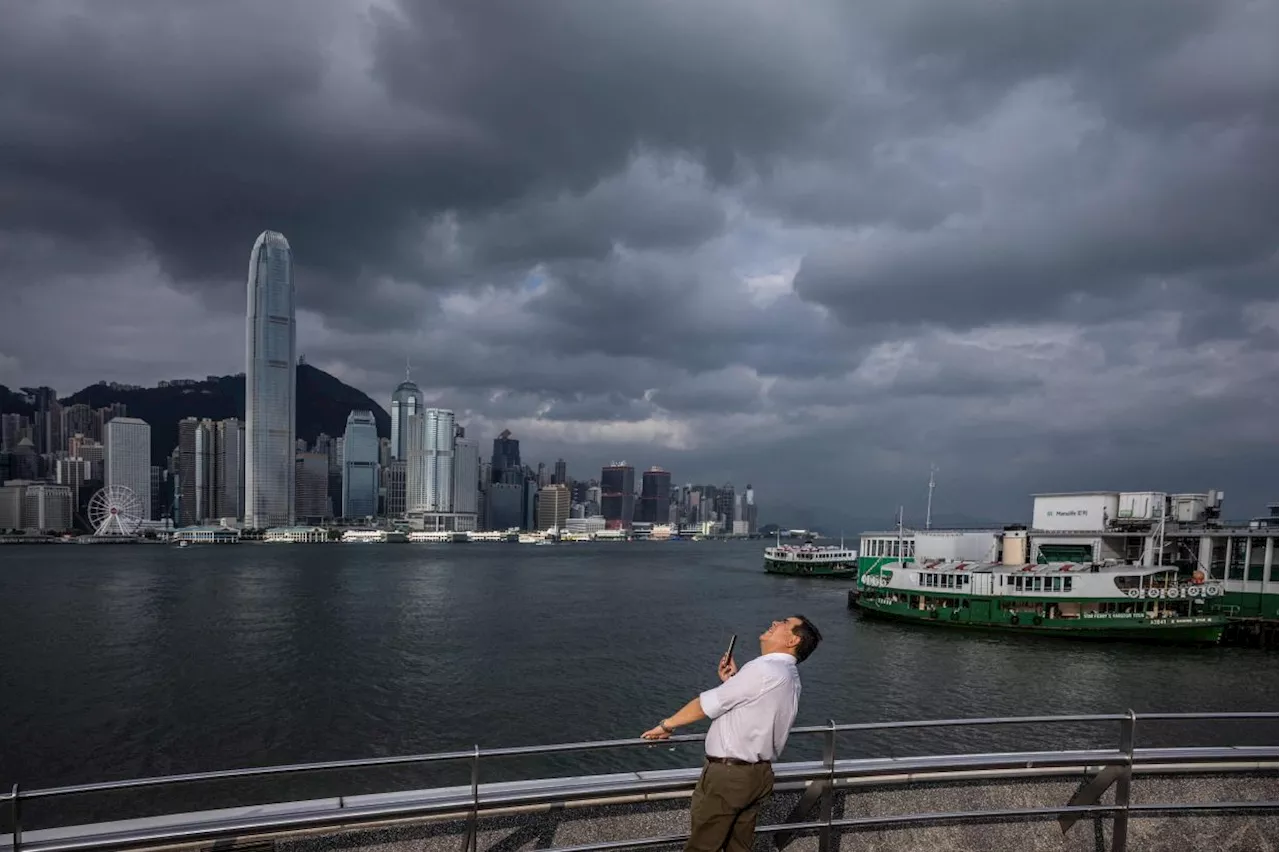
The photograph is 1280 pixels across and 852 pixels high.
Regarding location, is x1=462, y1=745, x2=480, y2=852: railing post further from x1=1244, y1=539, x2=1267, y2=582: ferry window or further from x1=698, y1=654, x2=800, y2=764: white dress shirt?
x1=1244, y1=539, x2=1267, y2=582: ferry window

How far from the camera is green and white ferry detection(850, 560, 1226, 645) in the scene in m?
39.6

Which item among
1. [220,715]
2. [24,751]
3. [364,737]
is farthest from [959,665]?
[24,751]

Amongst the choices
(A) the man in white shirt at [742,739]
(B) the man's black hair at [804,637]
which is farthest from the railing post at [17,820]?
(B) the man's black hair at [804,637]

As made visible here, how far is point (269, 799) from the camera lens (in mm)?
19156

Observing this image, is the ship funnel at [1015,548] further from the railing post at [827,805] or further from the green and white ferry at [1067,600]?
the railing post at [827,805]

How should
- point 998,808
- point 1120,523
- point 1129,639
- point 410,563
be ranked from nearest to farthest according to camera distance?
point 998,808 → point 1129,639 → point 1120,523 → point 410,563

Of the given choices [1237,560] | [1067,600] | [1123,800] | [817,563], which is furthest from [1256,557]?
[817,563]

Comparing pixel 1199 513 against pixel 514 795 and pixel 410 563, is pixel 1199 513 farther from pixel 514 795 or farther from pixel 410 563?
pixel 410 563

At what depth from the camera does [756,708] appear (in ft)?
12.7

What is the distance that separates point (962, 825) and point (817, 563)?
322ft

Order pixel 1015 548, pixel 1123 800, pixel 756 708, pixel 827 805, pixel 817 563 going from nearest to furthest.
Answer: pixel 756 708 → pixel 827 805 → pixel 1123 800 → pixel 1015 548 → pixel 817 563

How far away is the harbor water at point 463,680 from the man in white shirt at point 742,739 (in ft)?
61.3

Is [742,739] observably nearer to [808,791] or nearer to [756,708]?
[756,708]

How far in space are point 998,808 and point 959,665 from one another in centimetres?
3504
